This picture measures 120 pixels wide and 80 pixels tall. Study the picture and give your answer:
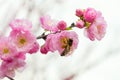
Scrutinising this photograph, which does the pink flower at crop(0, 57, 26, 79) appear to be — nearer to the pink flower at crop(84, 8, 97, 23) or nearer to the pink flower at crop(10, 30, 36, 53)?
the pink flower at crop(10, 30, 36, 53)

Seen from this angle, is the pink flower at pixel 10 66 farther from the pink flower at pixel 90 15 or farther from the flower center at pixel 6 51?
the pink flower at pixel 90 15

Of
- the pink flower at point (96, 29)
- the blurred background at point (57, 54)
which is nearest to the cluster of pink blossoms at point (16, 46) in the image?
the pink flower at point (96, 29)

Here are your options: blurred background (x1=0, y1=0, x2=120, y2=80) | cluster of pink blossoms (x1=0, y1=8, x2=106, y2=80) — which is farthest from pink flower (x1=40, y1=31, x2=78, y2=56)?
blurred background (x1=0, y1=0, x2=120, y2=80)

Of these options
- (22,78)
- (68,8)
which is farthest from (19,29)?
(68,8)

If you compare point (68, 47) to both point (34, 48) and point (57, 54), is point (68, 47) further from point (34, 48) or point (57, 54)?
point (57, 54)

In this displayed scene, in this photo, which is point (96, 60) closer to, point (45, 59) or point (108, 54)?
point (108, 54)

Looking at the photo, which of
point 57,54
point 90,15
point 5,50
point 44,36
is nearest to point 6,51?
point 5,50

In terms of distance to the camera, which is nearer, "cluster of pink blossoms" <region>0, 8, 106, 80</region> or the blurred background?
"cluster of pink blossoms" <region>0, 8, 106, 80</region>
